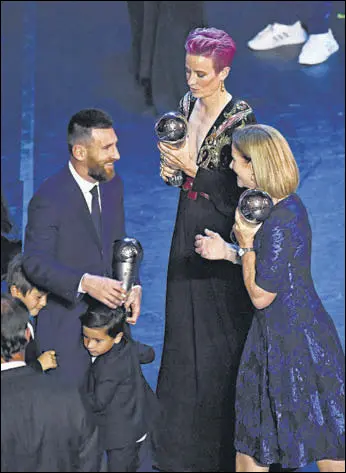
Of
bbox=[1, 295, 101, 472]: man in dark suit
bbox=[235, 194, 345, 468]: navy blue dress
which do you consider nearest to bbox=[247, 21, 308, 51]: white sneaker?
bbox=[235, 194, 345, 468]: navy blue dress

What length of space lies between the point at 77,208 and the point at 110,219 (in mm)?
210

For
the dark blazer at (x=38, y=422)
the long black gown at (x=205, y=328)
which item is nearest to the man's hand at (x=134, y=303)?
the long black gown at (x=205, y=328)

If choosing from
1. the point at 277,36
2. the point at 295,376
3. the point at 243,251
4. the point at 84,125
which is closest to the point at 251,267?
the point at 243,251

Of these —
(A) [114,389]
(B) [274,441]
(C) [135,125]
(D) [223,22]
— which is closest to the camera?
(B) [274,441]

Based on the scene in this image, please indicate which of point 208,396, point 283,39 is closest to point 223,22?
point 283,39

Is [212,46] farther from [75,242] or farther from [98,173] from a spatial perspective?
[75,242]

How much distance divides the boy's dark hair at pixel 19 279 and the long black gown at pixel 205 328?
0.69 meters

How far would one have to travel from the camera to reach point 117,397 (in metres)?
7.21

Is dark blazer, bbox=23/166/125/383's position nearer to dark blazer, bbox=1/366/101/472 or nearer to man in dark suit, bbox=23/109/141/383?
man in dark suit, bbox=23/109/141/383

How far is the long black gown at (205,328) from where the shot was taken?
7.38m

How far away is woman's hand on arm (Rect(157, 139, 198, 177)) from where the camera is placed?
23.8ft

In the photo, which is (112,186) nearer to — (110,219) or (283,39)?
(110,219)

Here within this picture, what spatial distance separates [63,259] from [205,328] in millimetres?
775

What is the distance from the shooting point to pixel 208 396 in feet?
24.5
